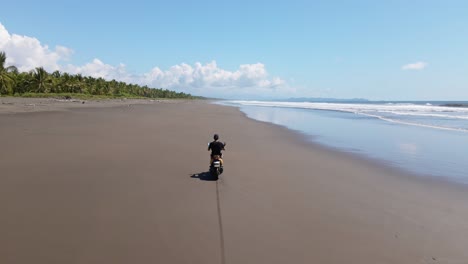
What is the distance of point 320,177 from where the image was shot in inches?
430

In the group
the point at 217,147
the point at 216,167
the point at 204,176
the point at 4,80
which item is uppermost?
the point at 4,80

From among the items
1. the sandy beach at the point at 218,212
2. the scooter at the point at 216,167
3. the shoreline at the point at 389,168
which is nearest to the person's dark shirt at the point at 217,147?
the scooter at the point at 216,167

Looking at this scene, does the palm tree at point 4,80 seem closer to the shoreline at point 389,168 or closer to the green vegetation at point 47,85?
the green vegetation at point 47,85

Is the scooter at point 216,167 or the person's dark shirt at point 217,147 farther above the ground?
the person's dark shirt at point 217,147

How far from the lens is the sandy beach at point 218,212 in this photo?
5375mm

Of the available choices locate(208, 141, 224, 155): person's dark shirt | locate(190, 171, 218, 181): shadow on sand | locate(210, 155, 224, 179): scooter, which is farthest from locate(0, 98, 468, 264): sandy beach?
locate(208, 141, 224, 155): person's dark shirt

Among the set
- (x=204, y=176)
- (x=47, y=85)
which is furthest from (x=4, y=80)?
(x=204, y=176)

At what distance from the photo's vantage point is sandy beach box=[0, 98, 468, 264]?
5.38m

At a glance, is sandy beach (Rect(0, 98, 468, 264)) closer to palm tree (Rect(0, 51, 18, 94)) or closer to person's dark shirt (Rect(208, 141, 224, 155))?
person's dark shirt (Rect(208, 141, 224, 155))

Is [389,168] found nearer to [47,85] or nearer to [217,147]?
[217,147]

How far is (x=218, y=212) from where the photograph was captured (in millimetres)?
7219

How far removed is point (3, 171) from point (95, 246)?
6.73 meters

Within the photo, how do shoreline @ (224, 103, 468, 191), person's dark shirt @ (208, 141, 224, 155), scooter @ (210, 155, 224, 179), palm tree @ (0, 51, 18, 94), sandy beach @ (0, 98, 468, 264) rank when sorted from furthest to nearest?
palm tree @ (0, 51, 18, 94) < shoreline @ (224, 103, 468, 191) < person's dark shirt @ (208, 141, 224, 155) < scooter @ (210, 155, 224, 179) < sandy beach @ (0, 98, 468, 264)

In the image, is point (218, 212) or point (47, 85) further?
point (47, 85)
